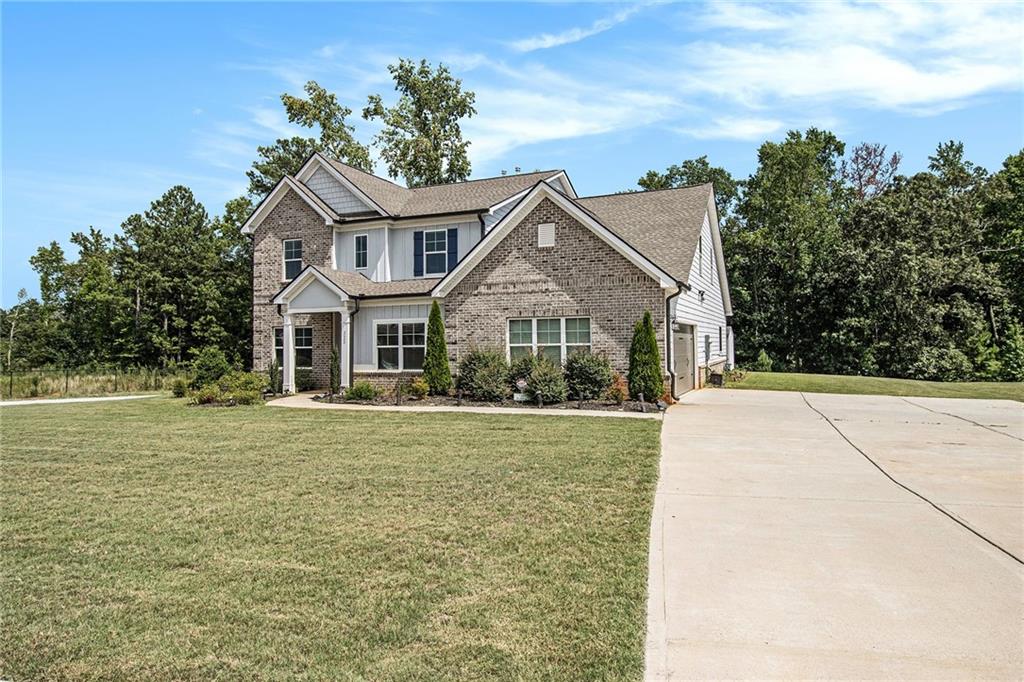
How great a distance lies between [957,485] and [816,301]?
29.3 meters

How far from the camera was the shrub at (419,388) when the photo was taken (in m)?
19.3

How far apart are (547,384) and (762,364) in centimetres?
1926

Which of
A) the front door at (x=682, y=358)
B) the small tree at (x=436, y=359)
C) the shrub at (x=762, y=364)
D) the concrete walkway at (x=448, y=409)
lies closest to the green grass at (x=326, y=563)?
the concrete walkway at (x=448, y=409)

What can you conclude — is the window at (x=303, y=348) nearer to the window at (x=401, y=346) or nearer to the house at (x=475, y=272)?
the house at (x=475, y=272)

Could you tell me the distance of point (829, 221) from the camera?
35.4 meters

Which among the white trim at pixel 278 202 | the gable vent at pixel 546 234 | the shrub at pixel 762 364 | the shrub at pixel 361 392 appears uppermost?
the white trim at pixel 278 202

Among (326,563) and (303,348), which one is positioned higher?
(303,348)

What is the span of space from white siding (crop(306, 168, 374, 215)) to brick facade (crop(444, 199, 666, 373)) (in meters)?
6.75

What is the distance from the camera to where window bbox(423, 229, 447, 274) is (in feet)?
76.2

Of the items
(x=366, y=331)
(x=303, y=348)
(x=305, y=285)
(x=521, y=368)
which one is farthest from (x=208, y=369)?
(x=521, y=368)

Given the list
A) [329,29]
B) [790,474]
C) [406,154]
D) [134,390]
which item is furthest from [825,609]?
[406,154]

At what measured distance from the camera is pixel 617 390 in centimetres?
1738

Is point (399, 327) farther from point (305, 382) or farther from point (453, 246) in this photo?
point (305, 382)

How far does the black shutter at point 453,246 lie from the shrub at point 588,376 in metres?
7.10
